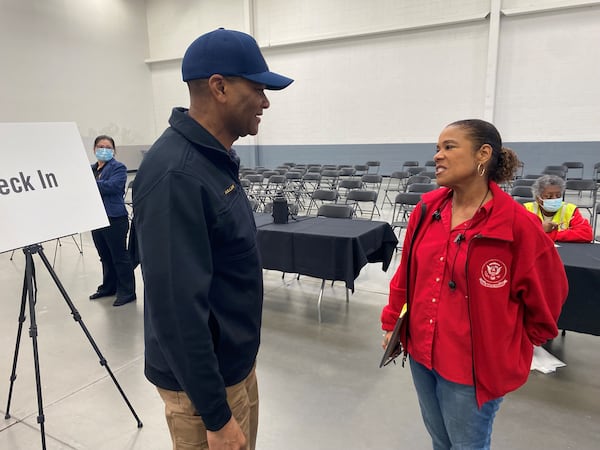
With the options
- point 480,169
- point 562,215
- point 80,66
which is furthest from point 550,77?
point 80,66

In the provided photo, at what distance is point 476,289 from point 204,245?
34.0 inches

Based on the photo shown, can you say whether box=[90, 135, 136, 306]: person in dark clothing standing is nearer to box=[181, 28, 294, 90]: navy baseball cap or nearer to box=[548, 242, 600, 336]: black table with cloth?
box=[181, 28, 294, 90]: navy baseball cap

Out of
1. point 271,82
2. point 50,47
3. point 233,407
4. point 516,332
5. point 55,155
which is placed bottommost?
point 233,407

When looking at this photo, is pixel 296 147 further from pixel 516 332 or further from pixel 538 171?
pixel 516 332

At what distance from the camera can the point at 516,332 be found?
1340mm

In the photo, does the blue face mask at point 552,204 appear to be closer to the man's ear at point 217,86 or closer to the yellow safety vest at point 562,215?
the yellow safety vest at point 562,215

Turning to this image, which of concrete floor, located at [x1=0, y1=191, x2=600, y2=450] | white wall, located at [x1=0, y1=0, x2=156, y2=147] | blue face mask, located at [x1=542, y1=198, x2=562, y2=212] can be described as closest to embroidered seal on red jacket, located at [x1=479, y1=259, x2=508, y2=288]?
concrete floor, located at [x1=0, y1=191, x2=600, y2=450]

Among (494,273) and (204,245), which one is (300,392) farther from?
(204,245)

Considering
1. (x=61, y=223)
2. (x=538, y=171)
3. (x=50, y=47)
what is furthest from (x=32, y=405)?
(x=50, y=47)

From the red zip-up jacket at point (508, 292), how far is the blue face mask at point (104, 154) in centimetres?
369

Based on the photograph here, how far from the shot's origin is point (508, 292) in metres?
1.28

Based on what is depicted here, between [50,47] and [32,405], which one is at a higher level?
[50,47]

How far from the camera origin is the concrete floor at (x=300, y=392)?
2.24 meters

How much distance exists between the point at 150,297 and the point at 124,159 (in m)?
15.1
